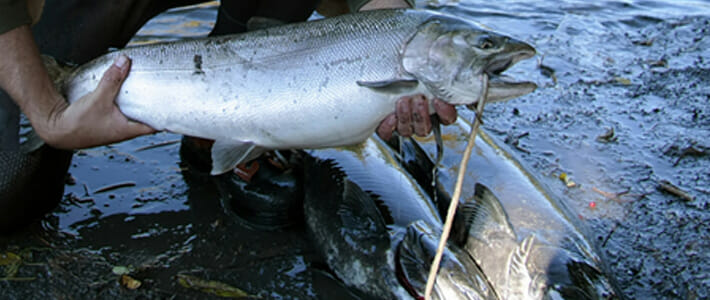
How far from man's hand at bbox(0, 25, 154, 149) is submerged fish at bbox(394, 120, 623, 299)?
166cm

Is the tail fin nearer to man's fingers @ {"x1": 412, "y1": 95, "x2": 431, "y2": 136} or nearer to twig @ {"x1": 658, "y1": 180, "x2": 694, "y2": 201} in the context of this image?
man's fingers @ {"x1": 412, "y1": 95, "x2": 431, "y2": 136}

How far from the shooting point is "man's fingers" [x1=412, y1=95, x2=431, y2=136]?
8.64 ft

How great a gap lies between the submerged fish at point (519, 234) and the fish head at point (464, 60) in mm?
856

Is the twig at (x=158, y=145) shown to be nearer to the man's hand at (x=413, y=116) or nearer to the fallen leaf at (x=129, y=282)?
the fallen leaf at (x=129, y=282)

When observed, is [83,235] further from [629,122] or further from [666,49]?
[666,49]

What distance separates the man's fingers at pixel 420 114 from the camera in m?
2.63

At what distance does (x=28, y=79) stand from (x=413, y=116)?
1.76 metres

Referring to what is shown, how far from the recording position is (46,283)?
2.99 meters

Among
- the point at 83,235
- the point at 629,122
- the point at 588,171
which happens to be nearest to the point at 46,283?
the point at 83,235

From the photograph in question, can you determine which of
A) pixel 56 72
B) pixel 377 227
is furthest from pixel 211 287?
pixel 56 72

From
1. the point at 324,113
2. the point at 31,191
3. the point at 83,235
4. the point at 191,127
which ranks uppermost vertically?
the point at 324,113

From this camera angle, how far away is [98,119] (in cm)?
294

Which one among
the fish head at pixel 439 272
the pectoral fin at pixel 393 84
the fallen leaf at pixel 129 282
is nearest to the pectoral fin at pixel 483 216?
the fish head at pixel 439 272

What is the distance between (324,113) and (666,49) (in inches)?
205
